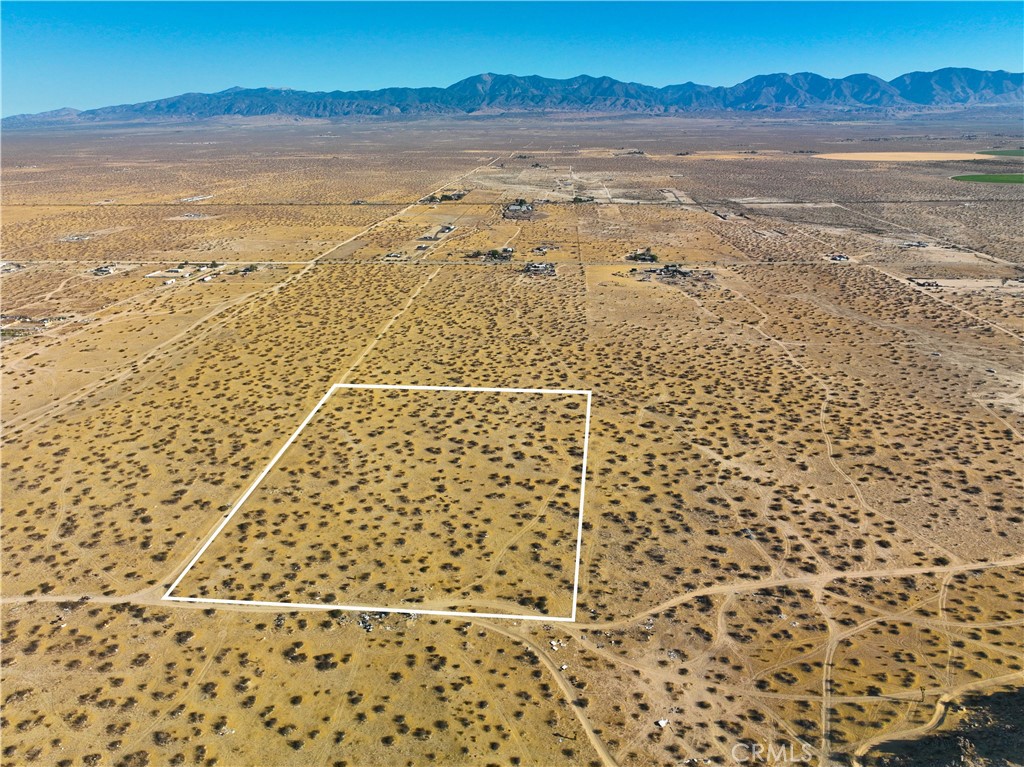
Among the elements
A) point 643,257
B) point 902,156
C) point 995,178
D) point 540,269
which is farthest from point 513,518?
point 902,156

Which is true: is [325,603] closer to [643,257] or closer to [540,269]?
[540,269]

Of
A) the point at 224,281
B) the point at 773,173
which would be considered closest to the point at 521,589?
the point at 224,281

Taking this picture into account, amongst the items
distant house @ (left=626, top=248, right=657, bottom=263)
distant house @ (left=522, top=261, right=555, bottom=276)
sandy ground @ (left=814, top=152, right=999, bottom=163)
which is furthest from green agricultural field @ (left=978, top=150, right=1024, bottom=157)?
distant house @ (left=522, top=261, right=555, bottom=276)

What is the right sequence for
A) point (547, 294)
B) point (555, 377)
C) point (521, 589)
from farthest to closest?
point (547, 294)
point (555, 377)
point (521, 589)

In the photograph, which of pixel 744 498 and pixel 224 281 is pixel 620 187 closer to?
pixel 224 281

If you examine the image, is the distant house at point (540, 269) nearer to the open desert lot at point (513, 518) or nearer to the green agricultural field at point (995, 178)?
the open desert lot at point (513, 518)

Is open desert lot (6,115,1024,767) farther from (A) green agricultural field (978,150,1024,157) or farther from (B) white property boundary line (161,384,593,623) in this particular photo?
(A) green agricultural field (978,150,1024,157)
